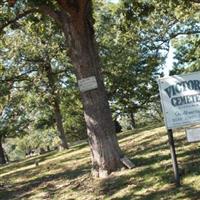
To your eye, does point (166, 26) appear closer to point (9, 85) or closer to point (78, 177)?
point (9, 85)

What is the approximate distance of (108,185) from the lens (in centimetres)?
859

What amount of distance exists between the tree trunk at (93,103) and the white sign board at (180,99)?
2.13 metres

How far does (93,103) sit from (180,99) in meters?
2.34

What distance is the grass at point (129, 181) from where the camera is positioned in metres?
7.49

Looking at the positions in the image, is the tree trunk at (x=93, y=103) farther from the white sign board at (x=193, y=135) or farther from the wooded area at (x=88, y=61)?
the white sign board at (x=193, y=135)

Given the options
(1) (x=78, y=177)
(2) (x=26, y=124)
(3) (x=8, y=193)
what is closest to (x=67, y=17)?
(1) (x=78, y=177)

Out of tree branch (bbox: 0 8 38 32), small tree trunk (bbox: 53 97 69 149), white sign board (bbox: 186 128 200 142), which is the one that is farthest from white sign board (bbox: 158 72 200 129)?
small tree trunk (bbox: 53 97 69 149)

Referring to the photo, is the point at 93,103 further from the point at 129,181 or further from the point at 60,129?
the point at 60,129

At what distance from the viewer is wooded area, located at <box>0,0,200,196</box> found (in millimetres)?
9414

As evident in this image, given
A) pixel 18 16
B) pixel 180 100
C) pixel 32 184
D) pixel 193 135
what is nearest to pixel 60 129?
pixel 32 184

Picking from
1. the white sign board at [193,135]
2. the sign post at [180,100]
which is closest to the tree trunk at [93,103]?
the sign post at [180,100]

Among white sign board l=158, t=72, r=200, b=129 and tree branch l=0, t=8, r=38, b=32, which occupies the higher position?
tree branch l=0, t=8, r=38, b=32

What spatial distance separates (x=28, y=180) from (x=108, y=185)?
12.0 feet

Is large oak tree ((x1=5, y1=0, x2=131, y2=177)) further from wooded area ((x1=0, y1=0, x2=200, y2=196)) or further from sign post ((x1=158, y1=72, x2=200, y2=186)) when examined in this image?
sign post ((x1=158, y1=72, x2=200, y2=186))
